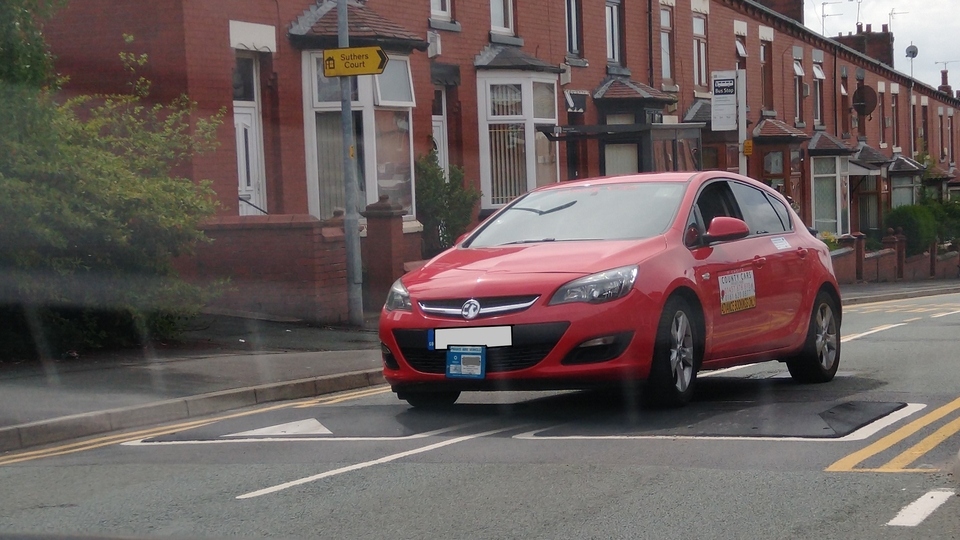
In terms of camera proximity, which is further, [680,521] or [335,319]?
[335,319]

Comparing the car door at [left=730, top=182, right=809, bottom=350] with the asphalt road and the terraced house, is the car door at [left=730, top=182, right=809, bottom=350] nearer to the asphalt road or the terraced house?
the asphalt road

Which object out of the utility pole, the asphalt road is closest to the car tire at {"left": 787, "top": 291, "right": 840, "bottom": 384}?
the asphalt road

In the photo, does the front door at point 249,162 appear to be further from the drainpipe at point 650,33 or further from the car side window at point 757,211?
the drainpipe at point 650,33

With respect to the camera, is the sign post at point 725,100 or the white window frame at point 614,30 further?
the white window frame at point 614,30

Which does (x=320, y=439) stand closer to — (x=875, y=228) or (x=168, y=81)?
(x=168, y=81)

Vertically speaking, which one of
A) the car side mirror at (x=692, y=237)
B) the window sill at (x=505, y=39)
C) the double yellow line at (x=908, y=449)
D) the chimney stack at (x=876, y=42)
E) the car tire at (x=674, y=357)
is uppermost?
the chimney stack at (x=876, y=42)

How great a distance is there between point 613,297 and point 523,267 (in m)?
0.65

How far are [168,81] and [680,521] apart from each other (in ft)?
42.4

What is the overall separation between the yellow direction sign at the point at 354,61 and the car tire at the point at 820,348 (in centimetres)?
647

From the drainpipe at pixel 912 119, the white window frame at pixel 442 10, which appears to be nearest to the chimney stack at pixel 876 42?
the drainpipe at pixel 912 119

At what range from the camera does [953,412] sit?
8.30 m

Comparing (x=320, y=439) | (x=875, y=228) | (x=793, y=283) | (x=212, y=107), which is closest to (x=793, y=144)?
(x=875, y=228)

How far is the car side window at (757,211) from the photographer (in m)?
9.96

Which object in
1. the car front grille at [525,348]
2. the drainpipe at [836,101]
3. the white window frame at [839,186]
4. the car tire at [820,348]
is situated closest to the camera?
the car front grille at [525,348]
